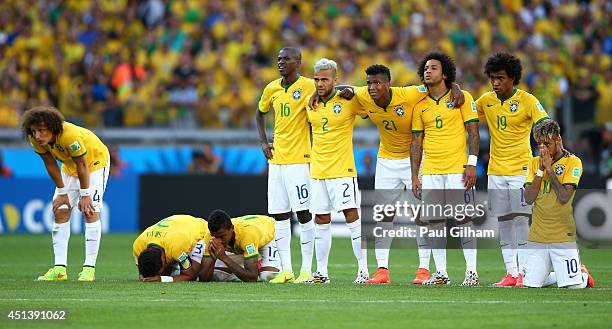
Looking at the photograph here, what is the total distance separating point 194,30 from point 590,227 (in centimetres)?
1203

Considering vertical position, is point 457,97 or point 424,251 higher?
point 457,97

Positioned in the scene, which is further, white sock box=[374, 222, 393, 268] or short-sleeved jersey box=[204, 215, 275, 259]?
white sock box=[374, 222, 393, 268]

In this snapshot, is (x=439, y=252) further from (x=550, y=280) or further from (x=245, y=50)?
(x=245, y=50)

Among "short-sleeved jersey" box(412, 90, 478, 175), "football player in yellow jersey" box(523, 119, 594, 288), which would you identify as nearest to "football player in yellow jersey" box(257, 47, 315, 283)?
"short-sleeved jersey" box(412, 90, 478, 175)

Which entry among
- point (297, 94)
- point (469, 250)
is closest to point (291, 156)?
point (297, 94)

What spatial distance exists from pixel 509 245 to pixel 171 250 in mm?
4006

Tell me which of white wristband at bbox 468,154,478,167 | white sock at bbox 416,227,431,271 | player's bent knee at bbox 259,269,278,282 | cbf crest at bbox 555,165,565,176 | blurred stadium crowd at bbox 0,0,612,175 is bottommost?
player's bent knee at bbox 259,269,278,282

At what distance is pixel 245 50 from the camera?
2773 centimetres

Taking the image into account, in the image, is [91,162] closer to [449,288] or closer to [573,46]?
[449,288]

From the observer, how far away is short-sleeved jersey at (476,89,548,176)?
1341cm

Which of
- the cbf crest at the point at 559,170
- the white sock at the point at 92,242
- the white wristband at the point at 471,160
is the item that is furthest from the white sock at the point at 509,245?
the white sock at the point at 92,242

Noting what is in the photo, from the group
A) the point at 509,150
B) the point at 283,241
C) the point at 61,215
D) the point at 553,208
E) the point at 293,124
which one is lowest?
the point at 283,241

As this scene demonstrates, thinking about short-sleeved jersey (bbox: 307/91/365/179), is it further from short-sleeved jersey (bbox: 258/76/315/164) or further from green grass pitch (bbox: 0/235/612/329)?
green grass pitch (bbox: 0/235/612/329)

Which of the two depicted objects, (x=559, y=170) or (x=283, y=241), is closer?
(x=559, y=170)
